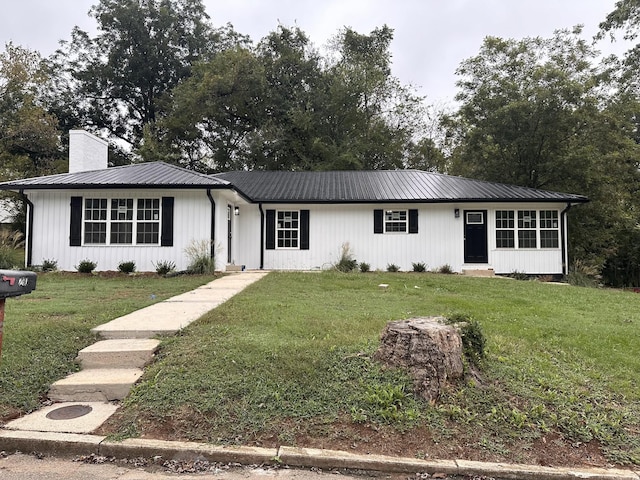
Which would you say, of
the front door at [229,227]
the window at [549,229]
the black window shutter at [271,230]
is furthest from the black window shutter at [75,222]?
the window at [549,229]

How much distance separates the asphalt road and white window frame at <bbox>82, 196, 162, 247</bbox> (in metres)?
9.83

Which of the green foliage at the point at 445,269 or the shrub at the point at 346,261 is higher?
the shrub at the point at 346,261

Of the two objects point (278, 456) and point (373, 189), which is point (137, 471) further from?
point (373, 189)

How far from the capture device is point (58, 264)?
1197 centimetres

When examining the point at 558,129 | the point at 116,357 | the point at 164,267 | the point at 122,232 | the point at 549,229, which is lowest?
the point at 116,357

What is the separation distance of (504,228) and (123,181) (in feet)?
40.0

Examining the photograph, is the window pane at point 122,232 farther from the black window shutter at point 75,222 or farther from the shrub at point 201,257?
the shrub at point 201,257

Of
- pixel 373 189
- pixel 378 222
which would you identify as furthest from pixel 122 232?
pixel 373 189

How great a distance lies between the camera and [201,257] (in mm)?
11625

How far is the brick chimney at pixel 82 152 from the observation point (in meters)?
14.1

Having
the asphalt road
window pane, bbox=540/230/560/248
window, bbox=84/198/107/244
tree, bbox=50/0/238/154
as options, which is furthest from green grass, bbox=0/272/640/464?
tree, bbox=50/0/238/154

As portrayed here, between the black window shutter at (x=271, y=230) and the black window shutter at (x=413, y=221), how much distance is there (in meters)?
4.72

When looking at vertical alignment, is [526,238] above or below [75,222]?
below

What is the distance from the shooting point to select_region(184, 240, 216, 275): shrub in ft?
37.7
